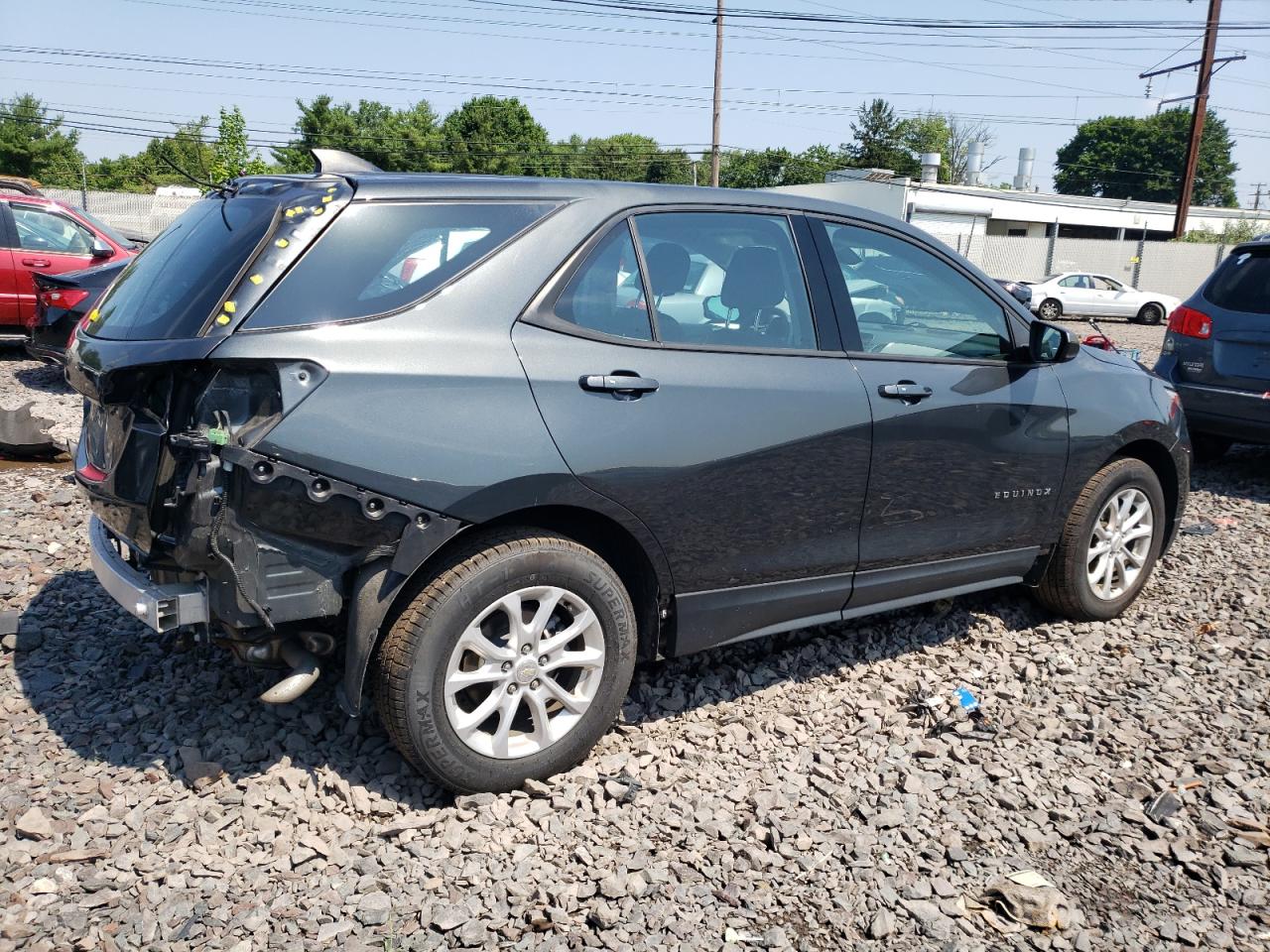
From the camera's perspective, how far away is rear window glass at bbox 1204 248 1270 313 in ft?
23.9

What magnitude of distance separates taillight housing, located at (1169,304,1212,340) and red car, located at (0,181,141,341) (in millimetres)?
10023

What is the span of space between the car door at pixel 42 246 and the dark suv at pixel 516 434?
8.53m

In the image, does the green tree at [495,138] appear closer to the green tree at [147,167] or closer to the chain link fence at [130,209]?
the green tree at [147,167]

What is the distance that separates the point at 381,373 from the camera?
284 cm

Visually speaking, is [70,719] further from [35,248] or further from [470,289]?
[35,248]

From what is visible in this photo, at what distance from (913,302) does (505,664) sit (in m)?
2.21

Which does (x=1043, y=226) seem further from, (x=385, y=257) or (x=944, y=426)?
(x=385, y=257)

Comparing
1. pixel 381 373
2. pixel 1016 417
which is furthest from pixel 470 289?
pixel 1016 417

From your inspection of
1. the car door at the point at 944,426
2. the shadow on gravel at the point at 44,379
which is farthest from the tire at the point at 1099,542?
the shadow on gravel at the point at 44,379

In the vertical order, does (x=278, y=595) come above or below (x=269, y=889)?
above

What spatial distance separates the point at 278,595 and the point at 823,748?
1.95 meters

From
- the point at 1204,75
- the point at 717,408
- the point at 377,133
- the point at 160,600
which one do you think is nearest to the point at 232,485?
the point at 160,600

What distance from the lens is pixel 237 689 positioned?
3.80m

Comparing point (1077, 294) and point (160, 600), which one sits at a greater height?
point (160, 600)
